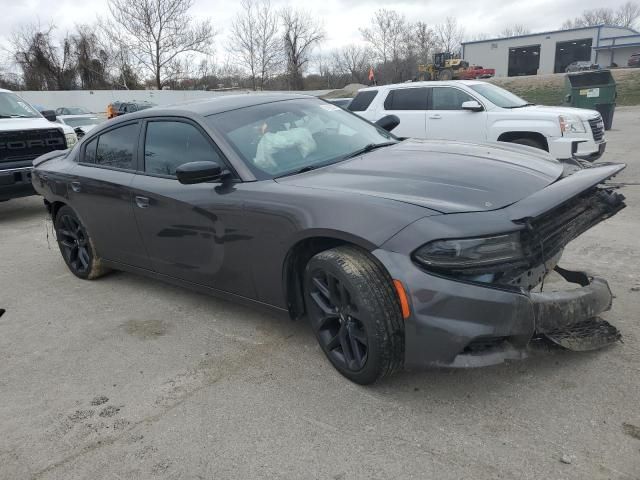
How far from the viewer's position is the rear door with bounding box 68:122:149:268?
4238 millimetres

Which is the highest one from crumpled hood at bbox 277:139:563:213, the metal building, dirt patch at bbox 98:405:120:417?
the metal building

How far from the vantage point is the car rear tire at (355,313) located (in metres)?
2.69

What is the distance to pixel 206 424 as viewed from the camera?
277cm

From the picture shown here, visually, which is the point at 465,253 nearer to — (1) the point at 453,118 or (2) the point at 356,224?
(2) the point at 356,224

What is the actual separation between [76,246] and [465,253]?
400 cm

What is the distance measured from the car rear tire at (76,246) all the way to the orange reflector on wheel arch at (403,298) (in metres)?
3.29

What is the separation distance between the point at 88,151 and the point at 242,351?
8.39 feet

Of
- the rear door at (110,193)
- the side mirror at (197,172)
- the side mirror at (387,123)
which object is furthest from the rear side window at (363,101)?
the side mirror at (197,172)

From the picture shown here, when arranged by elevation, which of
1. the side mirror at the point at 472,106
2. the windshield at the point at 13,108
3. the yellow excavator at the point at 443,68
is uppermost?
the yellow excavator at the point at 443,68

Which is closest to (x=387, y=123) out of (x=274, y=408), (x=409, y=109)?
(x=274, y=408)

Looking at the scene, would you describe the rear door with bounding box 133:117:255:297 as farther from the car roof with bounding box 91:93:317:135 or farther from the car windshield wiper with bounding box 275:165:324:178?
the car windshield wiper with bounding box 275:165:324:178

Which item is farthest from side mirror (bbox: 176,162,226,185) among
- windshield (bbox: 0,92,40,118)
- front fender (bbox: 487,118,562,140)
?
windshield (bbox: 0,92,40,118)

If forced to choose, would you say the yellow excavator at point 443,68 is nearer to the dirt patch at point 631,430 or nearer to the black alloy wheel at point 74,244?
the black alloy wheel at point 74,244

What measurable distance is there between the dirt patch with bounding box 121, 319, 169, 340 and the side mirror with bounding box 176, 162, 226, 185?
4.09 feet
